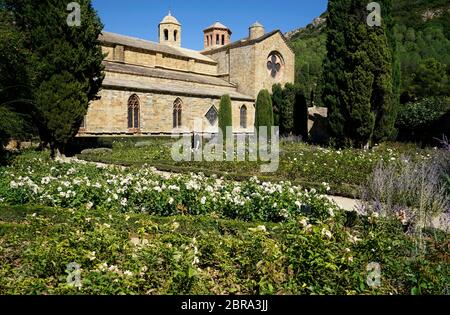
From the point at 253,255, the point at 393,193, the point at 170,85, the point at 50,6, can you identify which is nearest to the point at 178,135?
the point at 170,85

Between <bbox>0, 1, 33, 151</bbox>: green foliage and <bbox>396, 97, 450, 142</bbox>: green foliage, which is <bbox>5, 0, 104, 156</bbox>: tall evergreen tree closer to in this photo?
<bbox>0, 1, 33, 151</bbox>: green foliage

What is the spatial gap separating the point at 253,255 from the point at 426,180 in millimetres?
4218

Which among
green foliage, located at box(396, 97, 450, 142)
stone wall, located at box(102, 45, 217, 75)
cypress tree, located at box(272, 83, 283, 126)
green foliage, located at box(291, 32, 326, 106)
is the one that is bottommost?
green foliage, located at box(396, 97, 450, 142)

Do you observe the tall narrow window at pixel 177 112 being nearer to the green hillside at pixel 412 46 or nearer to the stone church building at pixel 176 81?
the stone church building at pixel 176 81

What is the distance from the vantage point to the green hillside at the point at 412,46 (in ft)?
122

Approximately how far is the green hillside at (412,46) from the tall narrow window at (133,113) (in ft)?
43.5

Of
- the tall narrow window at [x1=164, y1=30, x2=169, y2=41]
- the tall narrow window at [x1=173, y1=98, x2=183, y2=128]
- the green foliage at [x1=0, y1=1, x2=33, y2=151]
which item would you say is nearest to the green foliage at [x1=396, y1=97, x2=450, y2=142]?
the tall narrow window at [x1=173, y1=98, x2=183, y2=128]

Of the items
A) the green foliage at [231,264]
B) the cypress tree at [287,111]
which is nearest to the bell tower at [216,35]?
the cypress tree at [287,111]

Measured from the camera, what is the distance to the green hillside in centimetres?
3720

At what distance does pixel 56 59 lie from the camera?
50.9 feet

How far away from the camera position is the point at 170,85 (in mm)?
27375

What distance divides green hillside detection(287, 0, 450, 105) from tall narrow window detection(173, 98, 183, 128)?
32.7 feet

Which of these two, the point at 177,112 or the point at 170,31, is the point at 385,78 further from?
the point at 170,31

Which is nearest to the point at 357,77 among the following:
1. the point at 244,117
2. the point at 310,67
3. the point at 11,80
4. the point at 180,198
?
the point at 180,198
